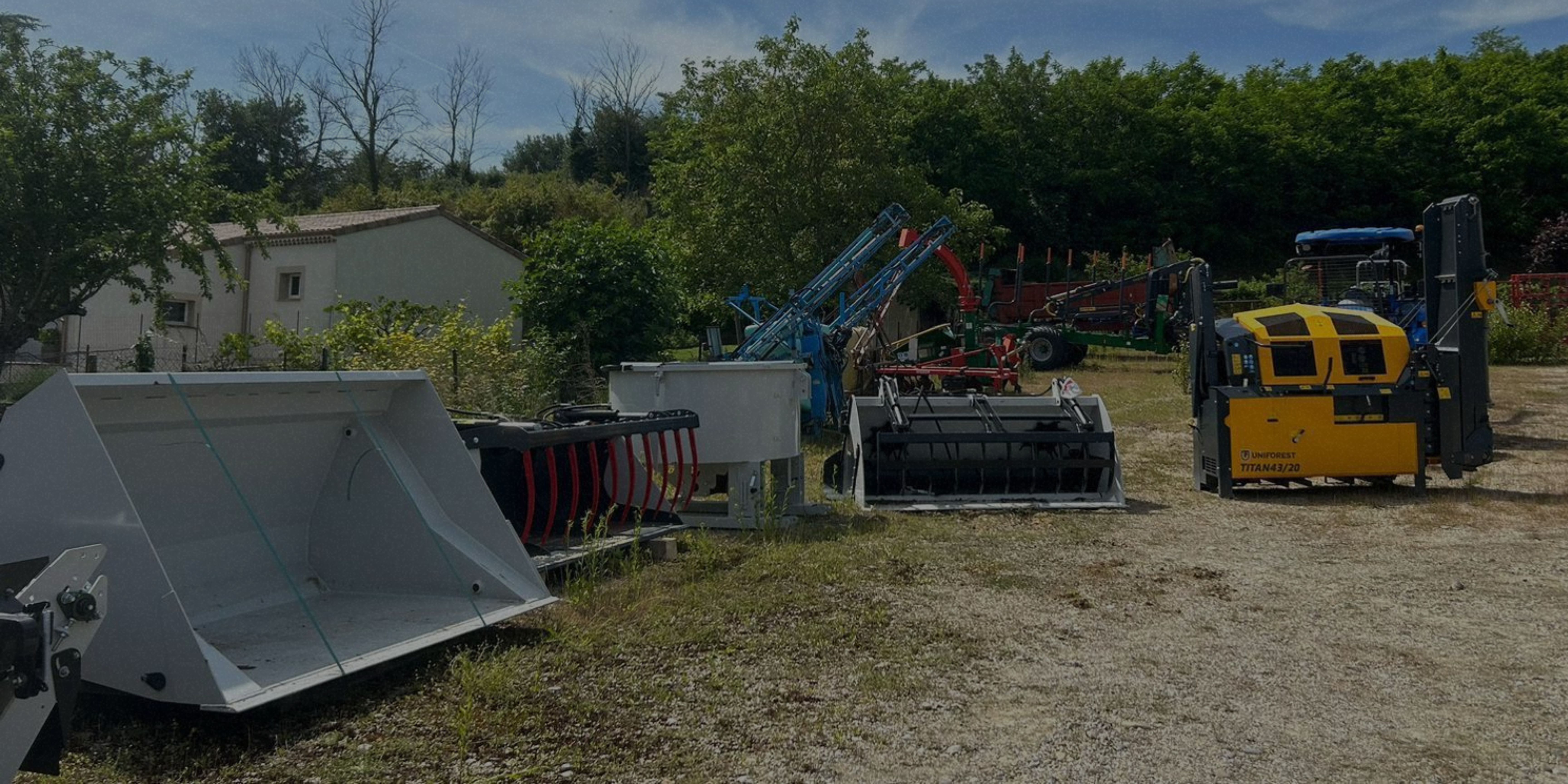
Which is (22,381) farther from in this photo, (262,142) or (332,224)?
(262,142)

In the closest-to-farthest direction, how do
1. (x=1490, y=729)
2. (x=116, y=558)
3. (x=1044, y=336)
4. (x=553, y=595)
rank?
1. (x=116, y=558)
2. (x=1490, y=729)
3. (x=553, y=595)
4. (x=1044, y=336)

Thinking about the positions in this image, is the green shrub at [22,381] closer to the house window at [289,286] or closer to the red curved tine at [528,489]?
the house window at [289,286]

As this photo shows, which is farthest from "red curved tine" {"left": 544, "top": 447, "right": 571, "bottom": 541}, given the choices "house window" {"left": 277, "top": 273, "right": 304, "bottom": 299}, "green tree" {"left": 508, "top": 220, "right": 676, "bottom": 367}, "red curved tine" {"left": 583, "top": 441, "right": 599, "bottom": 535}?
"house window" {"left": 277, "top": 273, "right": 304, "bottom": 299}

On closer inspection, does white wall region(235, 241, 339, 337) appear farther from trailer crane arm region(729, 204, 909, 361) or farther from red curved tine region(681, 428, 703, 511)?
red curved tine region(681, 428, 703, 511)

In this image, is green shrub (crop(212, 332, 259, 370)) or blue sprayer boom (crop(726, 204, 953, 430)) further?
green shrub (crop(212, 332, 259, 370))

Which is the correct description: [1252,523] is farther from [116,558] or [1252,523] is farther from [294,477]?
[116,558]

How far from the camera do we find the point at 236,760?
12.1ft

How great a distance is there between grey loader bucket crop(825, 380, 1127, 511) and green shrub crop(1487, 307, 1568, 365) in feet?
61.9

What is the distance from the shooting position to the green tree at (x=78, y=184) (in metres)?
17.1

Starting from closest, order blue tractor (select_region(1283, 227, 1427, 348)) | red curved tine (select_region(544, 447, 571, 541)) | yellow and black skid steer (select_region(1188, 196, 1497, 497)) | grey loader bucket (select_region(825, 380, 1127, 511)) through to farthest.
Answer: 1. red curved tine (select_region(544, 447, 571, 541))
2. grey loader bucket (select_region(825, 380, 1127, 511))
3. yellow and black skid steer (select_region(1188, 196, 1497, 497))
4. blue tractor (select_region(1283, 227, 1427, 348))

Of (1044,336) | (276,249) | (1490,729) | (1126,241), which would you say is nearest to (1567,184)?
(1126,241)

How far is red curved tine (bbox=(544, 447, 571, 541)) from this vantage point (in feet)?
21.3

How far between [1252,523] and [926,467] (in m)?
2.47

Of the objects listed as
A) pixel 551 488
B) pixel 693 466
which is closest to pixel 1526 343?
pixel 693 466
